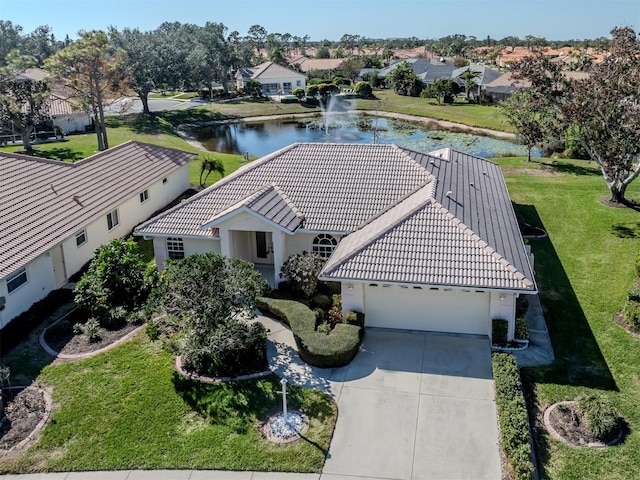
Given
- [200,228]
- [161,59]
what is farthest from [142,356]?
[161,59]

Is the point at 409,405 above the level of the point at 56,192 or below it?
below

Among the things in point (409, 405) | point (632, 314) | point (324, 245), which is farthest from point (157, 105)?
point (409, 405)

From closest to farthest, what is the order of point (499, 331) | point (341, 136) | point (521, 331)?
1. point (499, 331)
2. point (521, 331)
3. point (341, 136)

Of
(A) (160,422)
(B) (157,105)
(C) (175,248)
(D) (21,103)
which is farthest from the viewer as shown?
(B) (157,105)

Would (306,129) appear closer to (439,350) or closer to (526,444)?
(439,350)

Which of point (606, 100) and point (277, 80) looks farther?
point (277, 80)

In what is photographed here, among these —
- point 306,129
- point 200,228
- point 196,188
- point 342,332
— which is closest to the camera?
point 342,332

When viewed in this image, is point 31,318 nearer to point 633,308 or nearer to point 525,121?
point 633,308

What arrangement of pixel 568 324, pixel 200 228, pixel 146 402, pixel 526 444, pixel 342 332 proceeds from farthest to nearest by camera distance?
1. pixel 200 228
2. pixel 568 324
3. pixel 342 332
4. pixel 146 402
5. pixel 526 444
